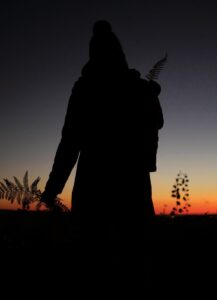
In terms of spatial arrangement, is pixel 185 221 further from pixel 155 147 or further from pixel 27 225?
pixel 155 147

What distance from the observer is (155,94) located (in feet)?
12.7

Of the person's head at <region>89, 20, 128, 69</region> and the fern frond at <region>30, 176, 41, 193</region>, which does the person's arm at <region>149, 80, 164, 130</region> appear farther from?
the fern frond at <region>30, 176, 41, 193</region>

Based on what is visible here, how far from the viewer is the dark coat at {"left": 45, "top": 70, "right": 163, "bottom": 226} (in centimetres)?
370

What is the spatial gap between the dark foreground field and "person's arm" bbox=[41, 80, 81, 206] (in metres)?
0.33

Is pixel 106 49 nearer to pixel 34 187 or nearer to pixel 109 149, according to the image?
pixel 109 149

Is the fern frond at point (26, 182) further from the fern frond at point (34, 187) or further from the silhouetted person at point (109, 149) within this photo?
the silhouetted person at point (109, 149)

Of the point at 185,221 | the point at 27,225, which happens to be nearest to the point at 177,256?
the point at 27,225

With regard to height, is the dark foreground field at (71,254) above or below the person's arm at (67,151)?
below

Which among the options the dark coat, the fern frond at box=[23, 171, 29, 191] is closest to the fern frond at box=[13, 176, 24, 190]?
the fern frond at box=[23, 171, 29, 191]

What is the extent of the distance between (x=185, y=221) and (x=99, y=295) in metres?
7.78

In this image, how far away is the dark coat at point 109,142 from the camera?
3695 millimetres

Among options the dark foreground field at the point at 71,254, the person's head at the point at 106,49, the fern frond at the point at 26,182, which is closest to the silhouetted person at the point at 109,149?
the person's head at the point at 106,49

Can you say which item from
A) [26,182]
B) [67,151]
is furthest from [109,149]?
[26,182]

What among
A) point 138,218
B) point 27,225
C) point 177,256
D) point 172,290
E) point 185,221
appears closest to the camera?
point 138,218
